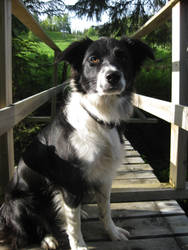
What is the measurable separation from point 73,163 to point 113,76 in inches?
Result: 28.3

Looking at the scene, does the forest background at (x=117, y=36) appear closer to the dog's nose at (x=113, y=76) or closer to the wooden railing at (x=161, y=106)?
the wooden railing at (x=161, y=106)

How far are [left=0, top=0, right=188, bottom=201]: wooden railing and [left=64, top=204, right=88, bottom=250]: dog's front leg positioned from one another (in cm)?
62

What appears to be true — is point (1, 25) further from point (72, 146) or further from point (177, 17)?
point (177, 17)

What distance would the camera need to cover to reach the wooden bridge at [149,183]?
1.79 meters

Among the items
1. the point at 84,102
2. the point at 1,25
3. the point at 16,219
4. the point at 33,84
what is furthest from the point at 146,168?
the point at 33,84

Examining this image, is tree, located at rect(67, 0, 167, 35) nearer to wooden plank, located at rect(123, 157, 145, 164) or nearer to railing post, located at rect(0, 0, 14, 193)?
wooden plank, located at rect(123, 157, 145, 164)

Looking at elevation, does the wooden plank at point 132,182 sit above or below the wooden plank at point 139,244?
above

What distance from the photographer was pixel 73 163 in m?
1.76

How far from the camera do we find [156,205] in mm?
2406

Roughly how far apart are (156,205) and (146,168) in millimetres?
973

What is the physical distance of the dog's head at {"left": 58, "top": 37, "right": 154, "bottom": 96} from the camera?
1.85 metres

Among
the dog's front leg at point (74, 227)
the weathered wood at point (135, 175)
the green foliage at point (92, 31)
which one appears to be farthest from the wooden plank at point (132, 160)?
the green foliage at point (92, 31)

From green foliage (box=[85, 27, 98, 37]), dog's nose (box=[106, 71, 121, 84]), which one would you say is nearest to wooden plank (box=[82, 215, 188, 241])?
dog's nose (box=[106, 71, 121, 84])

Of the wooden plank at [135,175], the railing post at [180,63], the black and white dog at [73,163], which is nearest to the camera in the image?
the black and white dog at [73,163]
